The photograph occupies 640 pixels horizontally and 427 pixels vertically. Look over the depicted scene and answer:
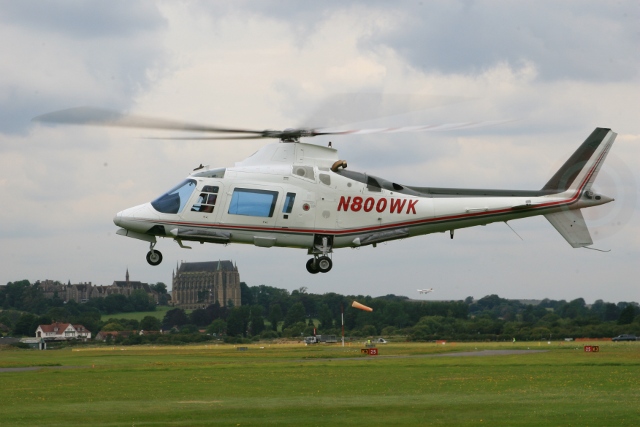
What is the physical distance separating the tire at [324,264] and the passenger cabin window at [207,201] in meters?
4.11

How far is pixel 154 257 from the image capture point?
1326 inches

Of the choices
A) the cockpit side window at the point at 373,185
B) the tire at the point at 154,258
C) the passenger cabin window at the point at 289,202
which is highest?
the cockpit side window at the point at 373,185

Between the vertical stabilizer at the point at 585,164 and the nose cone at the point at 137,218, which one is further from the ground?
the vertical stabilizer at the point at 585,164

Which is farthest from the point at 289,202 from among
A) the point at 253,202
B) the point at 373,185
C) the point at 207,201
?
the point at 373,185

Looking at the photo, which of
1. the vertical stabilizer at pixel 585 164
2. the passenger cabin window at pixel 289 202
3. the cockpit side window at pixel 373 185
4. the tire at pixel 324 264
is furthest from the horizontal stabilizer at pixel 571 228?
the passenger cabin window at pixel 289 202

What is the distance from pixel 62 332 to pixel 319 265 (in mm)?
161067

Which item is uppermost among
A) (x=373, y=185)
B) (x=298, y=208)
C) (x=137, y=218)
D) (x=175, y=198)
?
(x=373, y=185)

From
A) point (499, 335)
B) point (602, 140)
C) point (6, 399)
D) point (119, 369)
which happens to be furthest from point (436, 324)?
point (602, 140)

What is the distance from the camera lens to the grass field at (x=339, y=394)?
40125 millimetres

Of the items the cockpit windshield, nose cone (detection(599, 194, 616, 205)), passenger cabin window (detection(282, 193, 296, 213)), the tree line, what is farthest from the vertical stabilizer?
→ the tree line

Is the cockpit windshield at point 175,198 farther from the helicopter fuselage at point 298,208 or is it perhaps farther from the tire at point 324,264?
the tire at point 324,264

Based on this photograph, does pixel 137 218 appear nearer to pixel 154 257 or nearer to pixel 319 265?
pixel 154 257

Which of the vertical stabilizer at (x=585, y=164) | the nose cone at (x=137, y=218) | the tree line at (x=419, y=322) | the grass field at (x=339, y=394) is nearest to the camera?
the nose cone at (x=137, y=218)

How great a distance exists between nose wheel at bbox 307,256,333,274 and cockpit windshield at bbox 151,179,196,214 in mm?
4823
